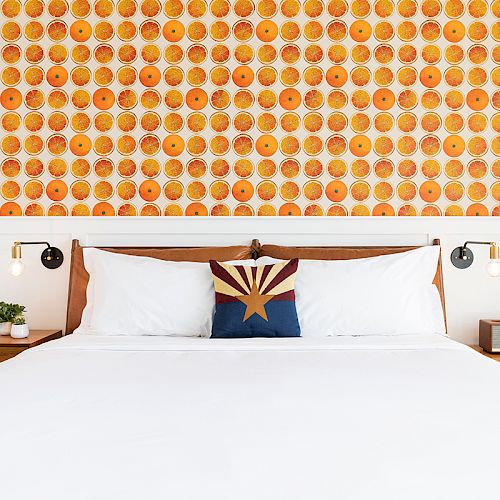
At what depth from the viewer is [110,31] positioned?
311cm

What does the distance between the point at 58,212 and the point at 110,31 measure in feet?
3.17

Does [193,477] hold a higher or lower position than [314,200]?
lower

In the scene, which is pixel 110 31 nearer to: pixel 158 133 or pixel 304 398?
pixel 158 133

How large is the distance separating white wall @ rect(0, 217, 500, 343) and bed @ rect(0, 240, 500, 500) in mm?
1038

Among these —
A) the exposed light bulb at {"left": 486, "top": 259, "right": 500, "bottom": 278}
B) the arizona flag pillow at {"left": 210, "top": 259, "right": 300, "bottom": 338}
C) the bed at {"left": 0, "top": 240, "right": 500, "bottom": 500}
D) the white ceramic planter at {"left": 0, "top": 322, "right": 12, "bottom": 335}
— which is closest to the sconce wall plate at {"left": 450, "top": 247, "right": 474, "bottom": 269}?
the exposed light bulb at {"left": 486, "top": 259, "right": 500, "bottom": 278}

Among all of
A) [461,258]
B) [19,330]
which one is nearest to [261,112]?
[461,258]

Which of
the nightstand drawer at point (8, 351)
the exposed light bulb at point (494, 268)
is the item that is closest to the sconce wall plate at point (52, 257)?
the nightstand drawer at point (8, 351)

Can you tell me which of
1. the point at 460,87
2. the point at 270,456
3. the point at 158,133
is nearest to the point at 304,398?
the point at 270,456

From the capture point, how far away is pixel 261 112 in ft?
10.2

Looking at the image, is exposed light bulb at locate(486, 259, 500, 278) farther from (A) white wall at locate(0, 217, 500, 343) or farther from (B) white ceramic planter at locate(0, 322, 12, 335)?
(B) white ceramic planter at locate(0, 322, 12, 335)

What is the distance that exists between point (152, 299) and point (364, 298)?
90 cm

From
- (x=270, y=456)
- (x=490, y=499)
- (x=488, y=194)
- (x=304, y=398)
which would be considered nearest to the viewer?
(x=490, y=499)

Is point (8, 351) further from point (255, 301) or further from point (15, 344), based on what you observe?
point (255, 301)

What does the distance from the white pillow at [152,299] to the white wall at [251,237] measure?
40 cm
